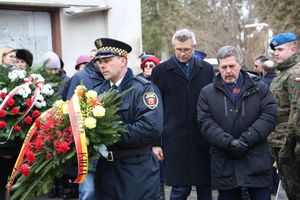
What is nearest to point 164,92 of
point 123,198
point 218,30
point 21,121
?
point 21,121

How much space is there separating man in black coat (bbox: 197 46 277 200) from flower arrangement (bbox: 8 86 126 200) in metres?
1.34

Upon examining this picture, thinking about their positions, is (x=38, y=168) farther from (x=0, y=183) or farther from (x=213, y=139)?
(x=0, y=183)

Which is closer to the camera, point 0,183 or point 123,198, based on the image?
point 123,198

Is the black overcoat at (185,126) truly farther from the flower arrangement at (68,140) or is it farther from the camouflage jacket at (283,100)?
the flower arrangement at (68,140)

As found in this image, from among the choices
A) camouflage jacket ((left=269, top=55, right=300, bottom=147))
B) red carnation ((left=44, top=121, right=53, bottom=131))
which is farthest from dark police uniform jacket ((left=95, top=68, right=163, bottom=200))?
camouflage jacket ((left=269, top=55, right=300, bottom=147))

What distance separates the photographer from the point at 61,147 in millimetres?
3936

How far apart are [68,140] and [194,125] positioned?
228 cm

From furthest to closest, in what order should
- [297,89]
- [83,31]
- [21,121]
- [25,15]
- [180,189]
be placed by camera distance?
[83,31], [25,15], [180,189], [21,121], [297,89]

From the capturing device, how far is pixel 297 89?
499 cm

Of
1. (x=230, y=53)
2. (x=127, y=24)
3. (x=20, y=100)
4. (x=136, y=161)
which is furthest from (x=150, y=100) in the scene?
(x=127, y=24)

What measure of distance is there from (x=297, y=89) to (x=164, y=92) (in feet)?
5.32

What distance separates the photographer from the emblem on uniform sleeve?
4402 millimetres

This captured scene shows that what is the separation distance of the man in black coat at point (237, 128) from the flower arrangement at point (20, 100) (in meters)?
1.64

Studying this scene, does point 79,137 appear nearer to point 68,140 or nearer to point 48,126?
point 68,140
